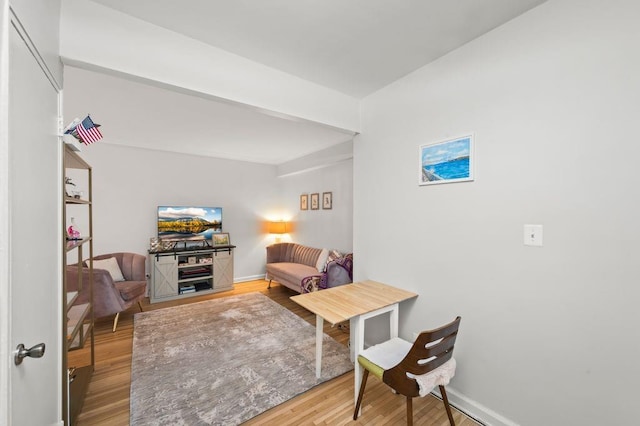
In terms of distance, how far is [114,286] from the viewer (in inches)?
119

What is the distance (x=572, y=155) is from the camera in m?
1.36

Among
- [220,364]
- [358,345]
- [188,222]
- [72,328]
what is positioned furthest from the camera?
[188,222]

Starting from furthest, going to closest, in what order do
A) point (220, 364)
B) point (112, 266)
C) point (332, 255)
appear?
point (332, 255) < point (112, 266) < point (220, 364)

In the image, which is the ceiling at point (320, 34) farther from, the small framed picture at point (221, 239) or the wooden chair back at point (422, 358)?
the small framed picture at point (221, 239)

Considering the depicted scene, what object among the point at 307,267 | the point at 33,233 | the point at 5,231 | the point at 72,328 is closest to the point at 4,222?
the point at 5,231

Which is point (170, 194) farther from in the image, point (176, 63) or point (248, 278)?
point (176, 63)

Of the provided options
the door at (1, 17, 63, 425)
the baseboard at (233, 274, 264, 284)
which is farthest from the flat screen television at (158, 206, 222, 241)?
the door at (1, 17, 63, 425)

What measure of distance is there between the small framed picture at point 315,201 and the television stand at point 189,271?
5.74 feet

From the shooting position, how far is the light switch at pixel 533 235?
148 cm

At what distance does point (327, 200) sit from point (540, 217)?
11.1 ft

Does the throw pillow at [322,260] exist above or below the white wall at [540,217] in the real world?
below

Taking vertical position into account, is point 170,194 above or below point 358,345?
above

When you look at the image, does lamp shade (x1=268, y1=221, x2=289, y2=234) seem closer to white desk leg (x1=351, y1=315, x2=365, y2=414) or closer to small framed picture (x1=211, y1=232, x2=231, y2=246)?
small framed picture (x1=211, y1=232, x2=231, y2=246)

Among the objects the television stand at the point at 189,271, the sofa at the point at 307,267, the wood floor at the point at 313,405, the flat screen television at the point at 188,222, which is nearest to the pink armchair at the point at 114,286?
the television stand at the point at 189,271
